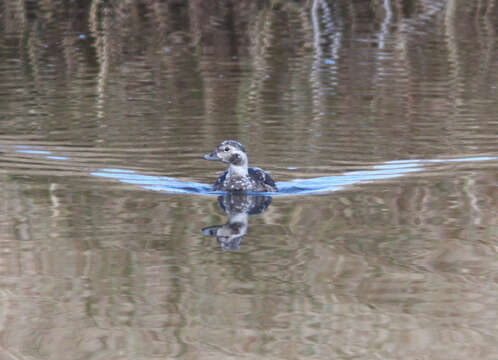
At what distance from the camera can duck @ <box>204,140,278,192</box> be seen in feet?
33.8

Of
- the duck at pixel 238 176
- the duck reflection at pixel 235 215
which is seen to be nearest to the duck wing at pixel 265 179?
the duck at pixel 238 176

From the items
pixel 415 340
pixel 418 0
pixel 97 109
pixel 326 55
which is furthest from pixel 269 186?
pixel 418 0


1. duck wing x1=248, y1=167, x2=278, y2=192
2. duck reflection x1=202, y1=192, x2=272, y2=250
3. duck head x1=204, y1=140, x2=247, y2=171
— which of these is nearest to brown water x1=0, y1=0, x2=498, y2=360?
duck reflection x1=202, y1=192, x2=272, y2=250

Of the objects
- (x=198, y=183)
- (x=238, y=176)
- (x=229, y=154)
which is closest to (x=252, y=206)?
(x=238, y=176)

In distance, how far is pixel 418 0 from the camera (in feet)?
103

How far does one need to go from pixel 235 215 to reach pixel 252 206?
45 cm

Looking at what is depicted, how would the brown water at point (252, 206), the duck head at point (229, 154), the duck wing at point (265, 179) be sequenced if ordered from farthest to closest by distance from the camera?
the duck head at point (229, 154)
the duck wing at point (265, 179)
the brown water at point (252, 206)

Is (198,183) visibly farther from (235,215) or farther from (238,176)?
(235,215)

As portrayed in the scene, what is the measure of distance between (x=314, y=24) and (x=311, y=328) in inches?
777

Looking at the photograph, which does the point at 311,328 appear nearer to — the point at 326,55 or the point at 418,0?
the point at 326,55

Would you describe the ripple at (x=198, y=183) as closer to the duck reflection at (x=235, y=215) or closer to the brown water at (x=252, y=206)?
the brown water at (x=252, y=206)

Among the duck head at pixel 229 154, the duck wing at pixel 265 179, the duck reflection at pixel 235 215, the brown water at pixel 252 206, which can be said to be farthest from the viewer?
the duck head at pixel 229 154

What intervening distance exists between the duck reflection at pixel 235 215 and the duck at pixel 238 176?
10cm

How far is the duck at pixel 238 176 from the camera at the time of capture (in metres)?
10.3
